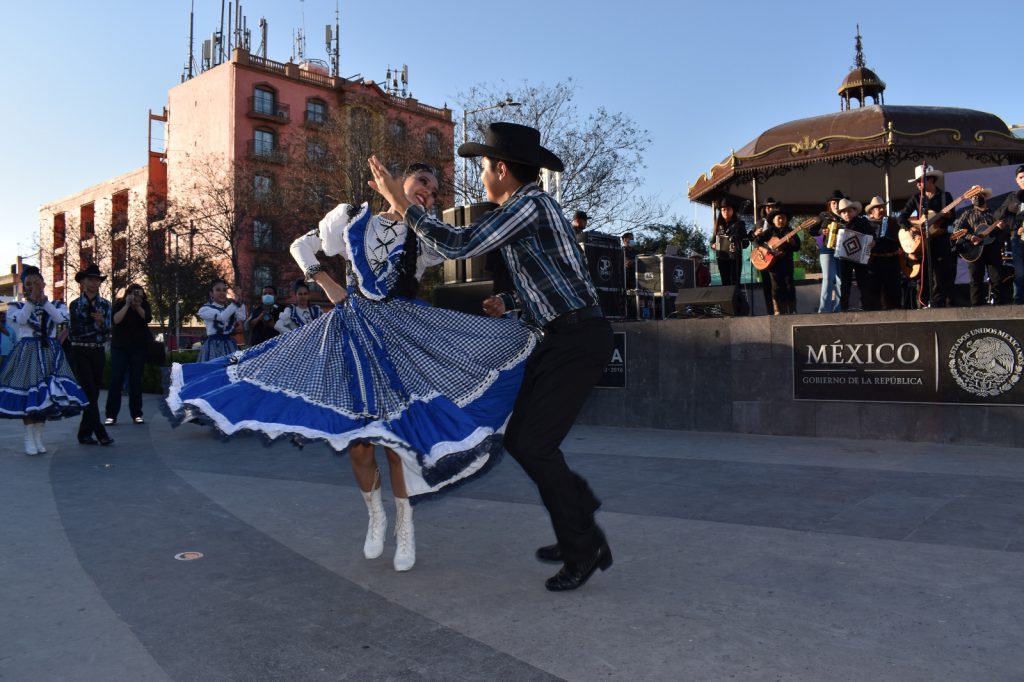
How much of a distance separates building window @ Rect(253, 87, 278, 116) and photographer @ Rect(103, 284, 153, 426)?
38.9 metres

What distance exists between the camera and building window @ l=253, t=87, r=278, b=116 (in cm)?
4631

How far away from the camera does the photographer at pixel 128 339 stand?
414 inches

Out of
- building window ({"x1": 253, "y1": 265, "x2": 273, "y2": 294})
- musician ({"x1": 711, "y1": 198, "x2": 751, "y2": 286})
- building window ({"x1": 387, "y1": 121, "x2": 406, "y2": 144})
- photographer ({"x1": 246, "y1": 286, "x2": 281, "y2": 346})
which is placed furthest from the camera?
building window ({"x1": 253, "y1": 265, "x2": 273, "y2": 294})

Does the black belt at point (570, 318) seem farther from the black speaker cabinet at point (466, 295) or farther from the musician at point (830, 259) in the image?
the musician at point (830, 259)

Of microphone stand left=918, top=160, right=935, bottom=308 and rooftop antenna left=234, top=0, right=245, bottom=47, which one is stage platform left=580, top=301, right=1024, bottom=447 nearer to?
microphone stand left=918, top=160, right=935, bottom=308

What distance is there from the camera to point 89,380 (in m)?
9.22

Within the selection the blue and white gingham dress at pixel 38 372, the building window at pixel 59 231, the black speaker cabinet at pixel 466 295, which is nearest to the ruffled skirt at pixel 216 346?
the blue and white gingham dress at pixel 38 372

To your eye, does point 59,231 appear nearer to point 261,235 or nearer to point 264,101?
point 264,101

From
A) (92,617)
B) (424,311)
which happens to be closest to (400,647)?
(92,617)

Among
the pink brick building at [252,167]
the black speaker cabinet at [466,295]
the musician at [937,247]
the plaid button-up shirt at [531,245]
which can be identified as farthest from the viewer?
the pink brick building at [252,167]

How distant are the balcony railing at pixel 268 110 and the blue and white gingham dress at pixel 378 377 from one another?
45.4 m

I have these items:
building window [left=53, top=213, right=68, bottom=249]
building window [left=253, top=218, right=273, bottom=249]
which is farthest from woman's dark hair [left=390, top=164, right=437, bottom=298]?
building window [left=53, top=213, right=68, bottom=249]

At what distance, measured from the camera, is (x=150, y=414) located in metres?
12.8

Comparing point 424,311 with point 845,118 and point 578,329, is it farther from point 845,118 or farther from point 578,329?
point 845,118
